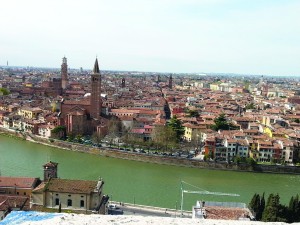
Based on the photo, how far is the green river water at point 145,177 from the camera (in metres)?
10.1

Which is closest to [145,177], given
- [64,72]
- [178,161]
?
[178,161]

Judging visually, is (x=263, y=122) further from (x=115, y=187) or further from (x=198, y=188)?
(x=115, y=187)

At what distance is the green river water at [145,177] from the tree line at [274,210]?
66.0 inches

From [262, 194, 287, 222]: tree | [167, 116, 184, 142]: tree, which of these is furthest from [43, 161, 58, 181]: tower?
[167, 116, 184, 142]: tree

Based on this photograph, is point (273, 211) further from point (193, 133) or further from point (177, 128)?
point (193, 133)

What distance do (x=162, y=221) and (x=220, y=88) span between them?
2094 inches

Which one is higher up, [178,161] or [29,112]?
[29,112]

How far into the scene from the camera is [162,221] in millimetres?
1686

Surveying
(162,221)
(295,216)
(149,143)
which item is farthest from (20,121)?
(162,221)

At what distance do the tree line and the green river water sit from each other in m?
1.68

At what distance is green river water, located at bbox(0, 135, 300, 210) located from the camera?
10086 mm

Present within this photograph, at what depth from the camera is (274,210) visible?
7539 mm

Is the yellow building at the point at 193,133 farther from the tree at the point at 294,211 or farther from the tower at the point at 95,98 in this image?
the tree at the point at 294,211

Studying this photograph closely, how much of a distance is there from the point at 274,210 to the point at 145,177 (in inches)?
208
